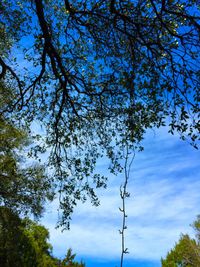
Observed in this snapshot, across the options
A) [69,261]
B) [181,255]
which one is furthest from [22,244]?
[181,255]

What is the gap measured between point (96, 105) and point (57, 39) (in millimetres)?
3147

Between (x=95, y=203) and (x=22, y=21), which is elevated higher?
(x=22, y=21)

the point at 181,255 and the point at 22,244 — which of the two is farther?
the point at 181,255

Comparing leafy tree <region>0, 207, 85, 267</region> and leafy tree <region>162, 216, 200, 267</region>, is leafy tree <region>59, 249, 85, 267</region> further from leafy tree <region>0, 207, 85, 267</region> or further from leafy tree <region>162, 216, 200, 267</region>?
leafy tree <region>162, 216, 200, 267</region>

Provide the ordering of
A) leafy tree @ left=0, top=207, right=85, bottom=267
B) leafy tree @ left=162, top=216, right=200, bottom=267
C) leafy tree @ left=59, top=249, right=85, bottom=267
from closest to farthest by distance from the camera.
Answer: leafy tree @ left=0, top=207, right=85, bottom=267 → leafy tree @ left=59, top=249, right=85, bottom=267 → leafy tree @ left=162, top=216, right=200, bottom=267

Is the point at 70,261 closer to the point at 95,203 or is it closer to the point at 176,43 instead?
the point at 95,203

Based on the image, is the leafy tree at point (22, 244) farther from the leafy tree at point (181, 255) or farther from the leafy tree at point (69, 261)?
the leafy tree at point (181, 255)

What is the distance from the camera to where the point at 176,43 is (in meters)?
13.0

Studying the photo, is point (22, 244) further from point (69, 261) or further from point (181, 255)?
point (181, 255)

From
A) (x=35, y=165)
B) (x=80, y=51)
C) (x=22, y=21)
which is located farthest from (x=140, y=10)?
(x=35, y=165)

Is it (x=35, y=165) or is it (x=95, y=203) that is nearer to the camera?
(x=95, y=203)

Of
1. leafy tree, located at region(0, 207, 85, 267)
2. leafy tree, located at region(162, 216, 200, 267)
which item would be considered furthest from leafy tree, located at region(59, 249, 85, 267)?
leafy tree, located at region(162, 216, 200, 267)

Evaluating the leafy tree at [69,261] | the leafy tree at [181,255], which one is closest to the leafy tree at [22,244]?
the leafy tree at [69,261]

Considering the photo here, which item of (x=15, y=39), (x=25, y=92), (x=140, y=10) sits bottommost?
(x=25, y=92)
